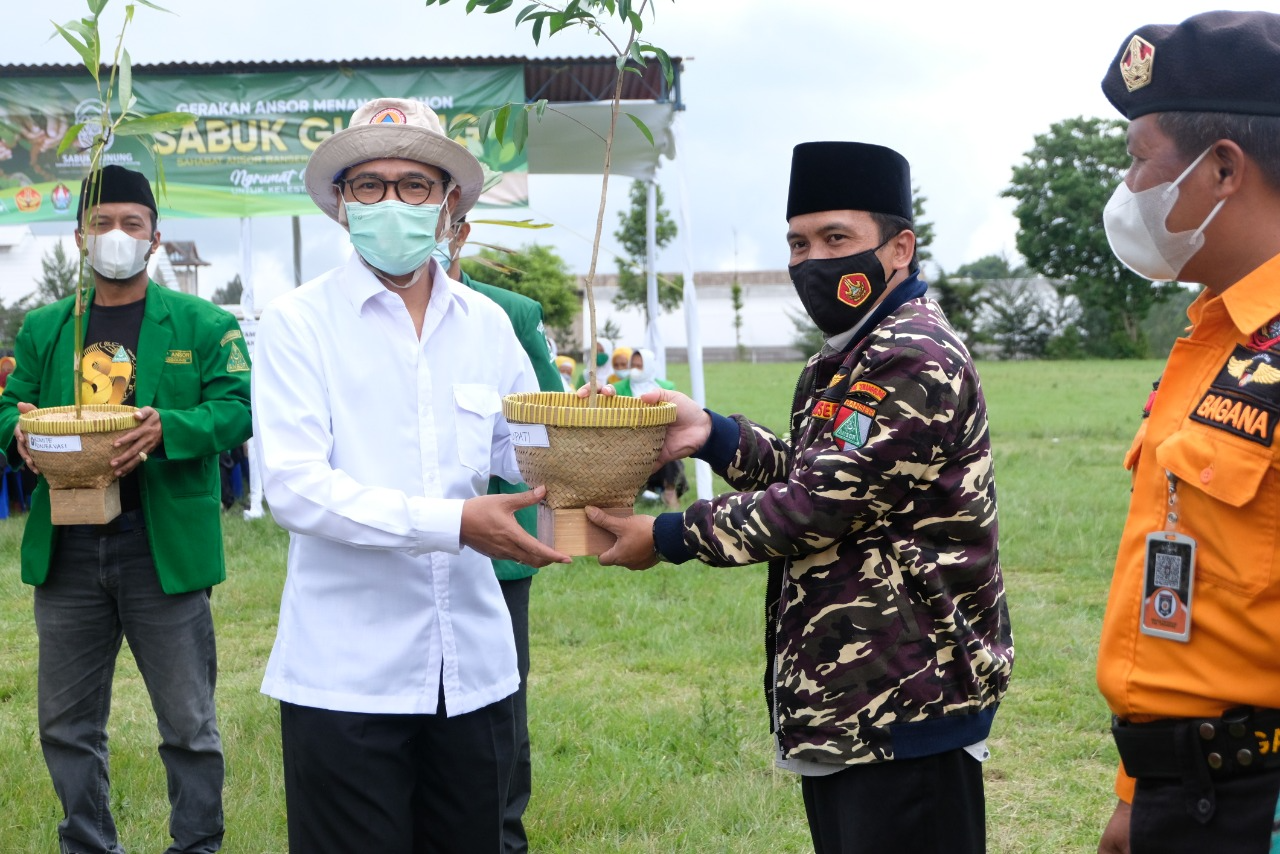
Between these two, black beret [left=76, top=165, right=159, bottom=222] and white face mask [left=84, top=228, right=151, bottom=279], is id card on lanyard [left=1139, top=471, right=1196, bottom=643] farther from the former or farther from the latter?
black beret [left=76, top=165, right=159, bottom=222]

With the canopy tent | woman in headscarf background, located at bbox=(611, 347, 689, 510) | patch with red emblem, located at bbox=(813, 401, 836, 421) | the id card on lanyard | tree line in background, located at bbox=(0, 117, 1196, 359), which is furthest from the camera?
tree line in background, located at bbox=(0, 117, 1196, 359)

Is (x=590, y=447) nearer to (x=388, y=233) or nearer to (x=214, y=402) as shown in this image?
(x=388, y=233)

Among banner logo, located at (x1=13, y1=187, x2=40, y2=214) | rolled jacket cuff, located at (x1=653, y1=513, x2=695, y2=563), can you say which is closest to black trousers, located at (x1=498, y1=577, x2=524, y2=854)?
rolled jacket cuff, located at (x1=653, y1=513, x2=695, y2=563)

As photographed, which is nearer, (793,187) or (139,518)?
(793,187)

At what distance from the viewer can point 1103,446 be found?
1652cm

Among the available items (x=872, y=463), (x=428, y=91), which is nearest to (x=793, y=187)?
(x=872, y=463)

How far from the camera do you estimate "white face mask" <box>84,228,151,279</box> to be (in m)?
3.93

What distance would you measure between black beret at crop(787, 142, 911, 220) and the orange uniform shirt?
0.76m

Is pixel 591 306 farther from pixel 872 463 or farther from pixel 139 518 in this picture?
pixel 139 518

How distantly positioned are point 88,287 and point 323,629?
2136mm

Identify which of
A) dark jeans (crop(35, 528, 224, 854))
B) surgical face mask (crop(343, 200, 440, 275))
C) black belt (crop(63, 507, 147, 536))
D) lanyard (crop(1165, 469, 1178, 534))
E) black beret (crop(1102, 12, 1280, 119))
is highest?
black beret (crop(1102, 12, 1280, 119))

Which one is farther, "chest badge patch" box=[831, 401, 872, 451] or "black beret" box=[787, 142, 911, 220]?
"black beret" box=[787, 142, 911, 220]

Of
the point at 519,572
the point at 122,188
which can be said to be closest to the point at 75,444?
the point at 122,188

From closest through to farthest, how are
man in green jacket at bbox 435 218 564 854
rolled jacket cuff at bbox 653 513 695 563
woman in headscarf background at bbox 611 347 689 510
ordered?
rolled jacket cuff at bbox 653 513 695 563
man in green jacket at bbox 435 218 564 854
woman in headscarf background at bbox 611 347 689 510
